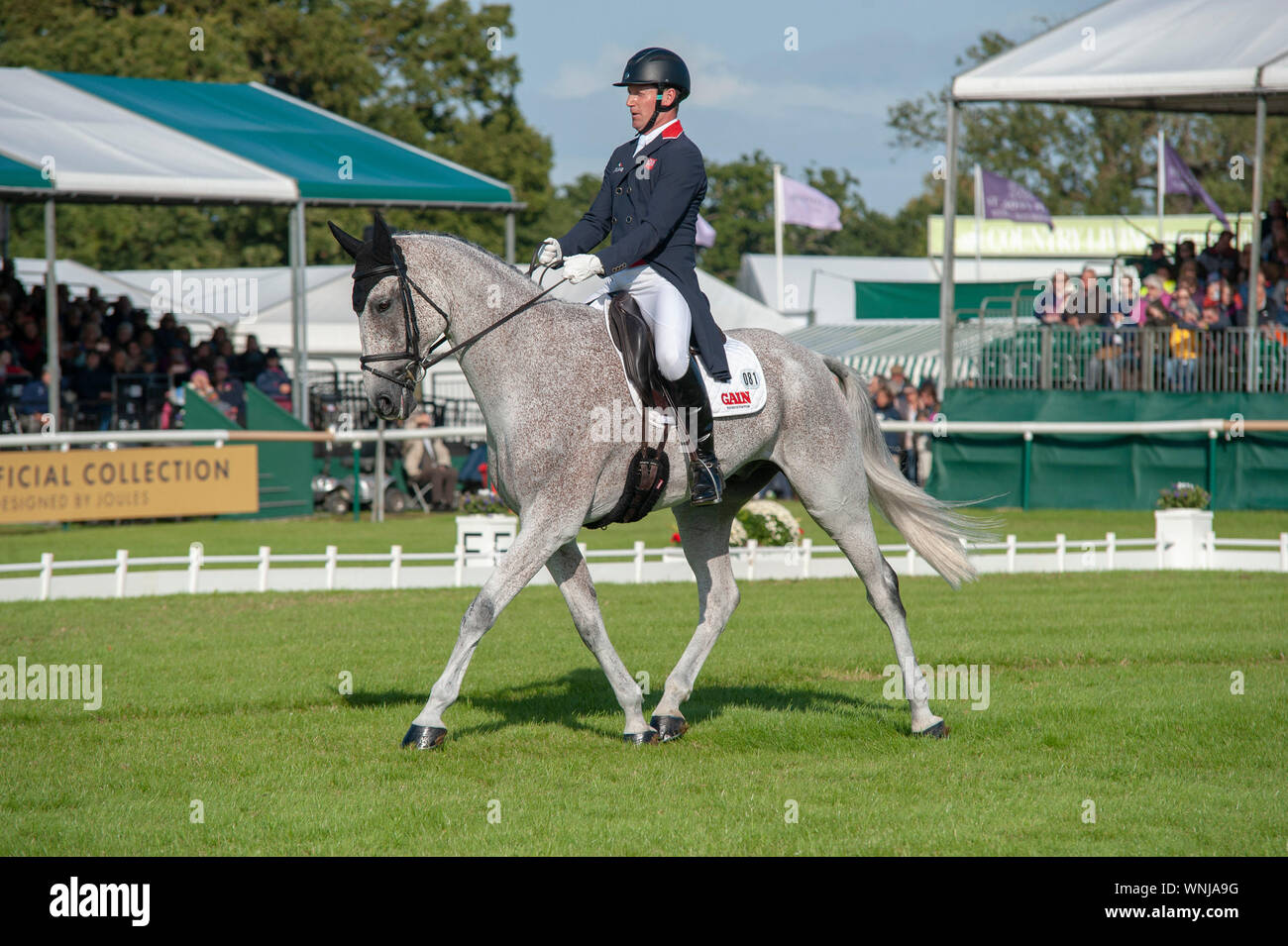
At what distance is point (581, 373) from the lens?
698 cm

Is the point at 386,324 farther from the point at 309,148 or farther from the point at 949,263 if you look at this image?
the point at 309,148

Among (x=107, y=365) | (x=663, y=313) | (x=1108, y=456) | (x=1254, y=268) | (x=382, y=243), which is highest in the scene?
(x=1254, y=268)

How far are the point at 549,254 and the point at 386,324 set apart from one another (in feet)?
2.96

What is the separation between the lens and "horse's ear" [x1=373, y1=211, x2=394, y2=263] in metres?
6.64

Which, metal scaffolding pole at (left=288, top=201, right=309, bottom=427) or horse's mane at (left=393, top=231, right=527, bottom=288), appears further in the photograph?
metal scaffolding pole at (left=288, top=201, right=309, bottom=427)

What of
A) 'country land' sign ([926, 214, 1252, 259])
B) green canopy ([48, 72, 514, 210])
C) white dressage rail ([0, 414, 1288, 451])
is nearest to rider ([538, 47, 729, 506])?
white dressage rail ([0, 414, 1288, 451])

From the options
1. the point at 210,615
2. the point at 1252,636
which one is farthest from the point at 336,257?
the point at 1252,636

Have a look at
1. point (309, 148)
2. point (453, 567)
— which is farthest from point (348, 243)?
point (309, 148)

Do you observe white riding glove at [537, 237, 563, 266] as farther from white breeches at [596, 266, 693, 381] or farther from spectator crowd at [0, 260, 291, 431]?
spectator crowd at [0, 260, 291, 431]

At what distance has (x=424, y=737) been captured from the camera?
6918 millimetres

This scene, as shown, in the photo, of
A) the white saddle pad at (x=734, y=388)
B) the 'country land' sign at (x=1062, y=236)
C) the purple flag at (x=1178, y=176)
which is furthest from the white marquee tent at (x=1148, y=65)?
the 'country land' sign at (x=1062, y=236)

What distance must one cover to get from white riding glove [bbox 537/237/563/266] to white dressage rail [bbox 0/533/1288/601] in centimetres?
790

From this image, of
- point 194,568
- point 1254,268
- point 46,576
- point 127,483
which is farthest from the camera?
point 1254,268

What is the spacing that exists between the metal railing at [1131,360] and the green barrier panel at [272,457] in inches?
458
